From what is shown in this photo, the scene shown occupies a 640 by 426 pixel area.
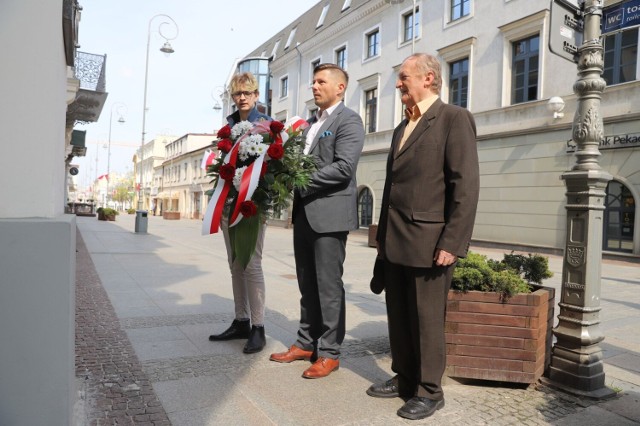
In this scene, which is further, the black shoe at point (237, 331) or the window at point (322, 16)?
the window at point (322, 16)

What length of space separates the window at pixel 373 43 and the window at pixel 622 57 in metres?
11.9

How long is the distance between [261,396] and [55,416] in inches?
54.7

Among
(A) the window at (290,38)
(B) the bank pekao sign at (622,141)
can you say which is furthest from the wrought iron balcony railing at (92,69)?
(A) the window at (290,38)

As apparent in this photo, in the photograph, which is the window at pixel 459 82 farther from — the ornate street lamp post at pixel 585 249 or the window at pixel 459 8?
the ornate street lamp post at pixel 585 249

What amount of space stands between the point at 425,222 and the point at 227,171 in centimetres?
145

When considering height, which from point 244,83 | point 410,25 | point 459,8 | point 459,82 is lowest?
point 244,83

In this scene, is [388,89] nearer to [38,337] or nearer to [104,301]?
[104,301]

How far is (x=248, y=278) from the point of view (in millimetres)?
3830

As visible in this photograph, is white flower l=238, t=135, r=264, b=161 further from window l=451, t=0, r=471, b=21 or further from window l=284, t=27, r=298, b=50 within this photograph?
window l=284, t=27, r=298, b=50

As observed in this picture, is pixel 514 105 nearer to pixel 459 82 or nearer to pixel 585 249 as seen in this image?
pixel 459 82

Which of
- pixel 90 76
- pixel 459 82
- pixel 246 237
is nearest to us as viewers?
pixel 246 237

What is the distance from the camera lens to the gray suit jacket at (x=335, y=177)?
3.23 metres

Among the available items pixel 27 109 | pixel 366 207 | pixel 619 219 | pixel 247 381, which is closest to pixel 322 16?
pixel 366 207

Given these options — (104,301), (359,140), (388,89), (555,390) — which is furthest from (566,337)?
(388,89)
